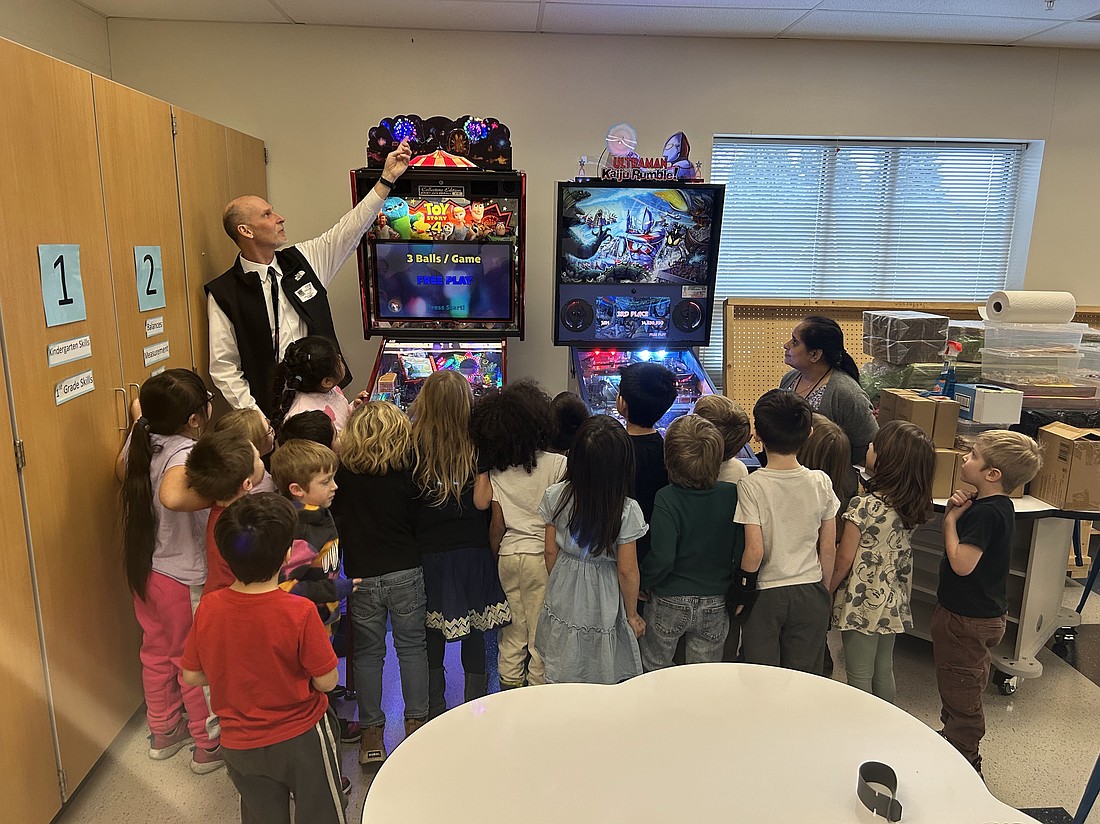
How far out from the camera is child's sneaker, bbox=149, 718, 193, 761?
268 cm

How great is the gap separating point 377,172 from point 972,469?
2.67m

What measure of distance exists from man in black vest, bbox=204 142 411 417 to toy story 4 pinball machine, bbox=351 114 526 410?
0.36 feet

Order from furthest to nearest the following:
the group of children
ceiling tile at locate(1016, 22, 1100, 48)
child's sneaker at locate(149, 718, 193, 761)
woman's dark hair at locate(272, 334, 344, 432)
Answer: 1. ceiling tile at locate(1016, 22, 1100, 48)
2. woman's dark hair at locate(272, 334, 344, 432)
3. child's sneaker at locate(149, 718, 193, 761)
4. the group of children

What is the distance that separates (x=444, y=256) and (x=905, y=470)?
219 cm

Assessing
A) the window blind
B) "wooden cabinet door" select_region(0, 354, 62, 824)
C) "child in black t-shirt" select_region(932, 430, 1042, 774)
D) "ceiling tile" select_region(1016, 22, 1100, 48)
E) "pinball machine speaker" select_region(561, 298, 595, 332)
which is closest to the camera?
"wooden cabinet door" select_region(0, 354, 62, 824)

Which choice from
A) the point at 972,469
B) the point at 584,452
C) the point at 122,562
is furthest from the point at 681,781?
the point at 122,562

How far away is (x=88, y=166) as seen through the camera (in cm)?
252

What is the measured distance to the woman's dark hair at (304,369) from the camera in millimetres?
2812

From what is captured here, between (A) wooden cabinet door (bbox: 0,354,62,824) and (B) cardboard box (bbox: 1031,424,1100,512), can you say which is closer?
(A) wooden cabinet door (bbox: 0,354,62,824)

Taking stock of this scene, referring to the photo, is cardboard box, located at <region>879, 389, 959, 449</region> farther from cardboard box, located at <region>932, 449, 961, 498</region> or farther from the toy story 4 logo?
the toy story 4 logo

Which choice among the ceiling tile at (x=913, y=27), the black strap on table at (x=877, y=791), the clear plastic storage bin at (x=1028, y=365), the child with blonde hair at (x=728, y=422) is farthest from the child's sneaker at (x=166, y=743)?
the ceiling tile at (x=913, y=27)

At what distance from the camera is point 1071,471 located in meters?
2.81

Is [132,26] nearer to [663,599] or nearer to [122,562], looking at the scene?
[122,562]

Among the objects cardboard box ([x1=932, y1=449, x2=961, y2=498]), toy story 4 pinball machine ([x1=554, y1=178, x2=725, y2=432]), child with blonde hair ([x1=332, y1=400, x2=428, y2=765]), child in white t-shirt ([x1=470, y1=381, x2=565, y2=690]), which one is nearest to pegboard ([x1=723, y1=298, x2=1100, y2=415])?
toy story 4 pinball machine ([x1=554, y1=178, x2=725, y2=432])
